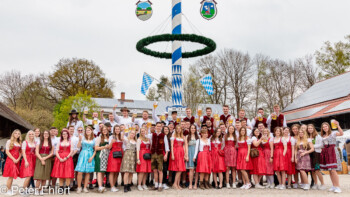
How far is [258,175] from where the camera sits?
28.8 feet

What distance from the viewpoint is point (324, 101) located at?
2534 centimetres

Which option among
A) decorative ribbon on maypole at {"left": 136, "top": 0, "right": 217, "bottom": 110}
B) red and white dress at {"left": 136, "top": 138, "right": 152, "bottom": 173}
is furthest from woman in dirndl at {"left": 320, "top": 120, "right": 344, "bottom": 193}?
decorative ribbon on maypole at {"left": 136, "top": 0, "right": 217, "bottom": 110}

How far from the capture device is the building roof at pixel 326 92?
24.7m

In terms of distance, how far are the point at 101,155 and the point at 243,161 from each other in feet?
12.8

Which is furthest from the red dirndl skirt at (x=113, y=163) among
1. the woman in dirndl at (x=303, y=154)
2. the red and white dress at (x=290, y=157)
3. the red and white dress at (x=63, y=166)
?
the woman in dirndl at (x=303, y=154)

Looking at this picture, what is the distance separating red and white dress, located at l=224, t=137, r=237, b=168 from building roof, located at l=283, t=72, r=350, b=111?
18.9m

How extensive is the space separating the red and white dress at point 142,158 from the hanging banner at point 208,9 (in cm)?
711

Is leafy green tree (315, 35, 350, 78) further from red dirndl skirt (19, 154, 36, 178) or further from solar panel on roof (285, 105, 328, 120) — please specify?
red dirndl skirt (19, 154, 36, 178)

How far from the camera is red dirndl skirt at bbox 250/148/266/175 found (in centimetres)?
842

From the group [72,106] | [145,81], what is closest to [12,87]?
[72,106]

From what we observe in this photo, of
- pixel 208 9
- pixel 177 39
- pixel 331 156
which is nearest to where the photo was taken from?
pixel 331 156

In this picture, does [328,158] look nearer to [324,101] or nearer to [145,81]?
[145,81]

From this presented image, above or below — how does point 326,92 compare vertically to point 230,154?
above

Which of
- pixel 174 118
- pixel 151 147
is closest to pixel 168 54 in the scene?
pixel 174 118
